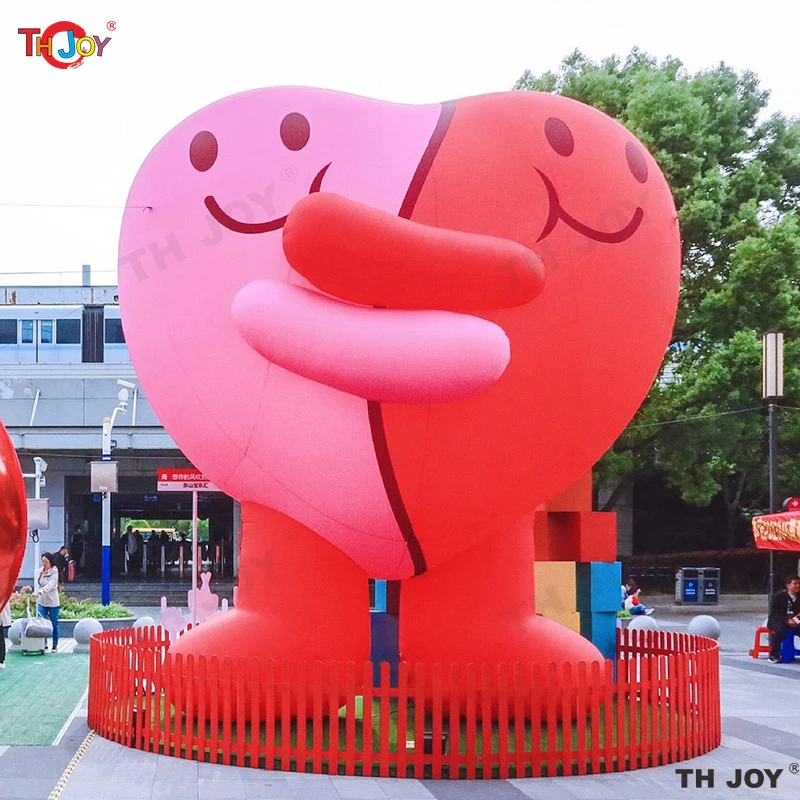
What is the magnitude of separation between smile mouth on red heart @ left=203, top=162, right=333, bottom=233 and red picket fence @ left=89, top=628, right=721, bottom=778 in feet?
10.7

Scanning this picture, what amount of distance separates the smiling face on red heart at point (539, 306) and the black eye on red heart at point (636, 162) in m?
0.02

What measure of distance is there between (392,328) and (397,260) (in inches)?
18.1

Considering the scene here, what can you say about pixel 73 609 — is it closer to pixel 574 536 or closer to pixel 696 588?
pixel 574 536

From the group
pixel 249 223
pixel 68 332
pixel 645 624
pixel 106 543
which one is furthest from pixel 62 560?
pixel 249 223

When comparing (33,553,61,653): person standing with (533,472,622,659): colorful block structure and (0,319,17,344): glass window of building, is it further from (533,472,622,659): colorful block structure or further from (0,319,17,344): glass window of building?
(0,319,17,344): glass window of building

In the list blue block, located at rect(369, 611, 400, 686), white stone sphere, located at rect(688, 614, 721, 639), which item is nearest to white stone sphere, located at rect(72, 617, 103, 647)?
blue block, located at rect(369, 611, 400, 686)

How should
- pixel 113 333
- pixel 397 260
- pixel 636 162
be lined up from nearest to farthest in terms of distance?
pixel 397 260 < pixel 636 162 < pixel 113 333

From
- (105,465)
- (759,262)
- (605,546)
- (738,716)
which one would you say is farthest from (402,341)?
(759,262)

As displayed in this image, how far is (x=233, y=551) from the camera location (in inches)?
1510

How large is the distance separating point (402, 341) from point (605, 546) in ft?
19.4

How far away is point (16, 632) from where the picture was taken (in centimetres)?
1803

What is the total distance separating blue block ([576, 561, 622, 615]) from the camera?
12.5 m

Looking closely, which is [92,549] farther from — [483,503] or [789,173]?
[483,503]

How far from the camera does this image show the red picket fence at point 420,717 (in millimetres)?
8594
